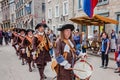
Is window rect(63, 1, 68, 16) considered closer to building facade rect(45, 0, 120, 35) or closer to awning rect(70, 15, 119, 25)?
building facade rect(45, 0, 120, 35)

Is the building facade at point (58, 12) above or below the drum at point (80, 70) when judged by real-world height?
above

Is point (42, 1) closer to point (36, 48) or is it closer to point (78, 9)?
point (78, 9)

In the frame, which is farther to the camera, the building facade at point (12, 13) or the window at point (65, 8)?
the building facade at point (12, 13)

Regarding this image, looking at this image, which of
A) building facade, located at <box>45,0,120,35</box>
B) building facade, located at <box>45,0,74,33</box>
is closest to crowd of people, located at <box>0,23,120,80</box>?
building facade, located at <box>45,0,120,35</box>

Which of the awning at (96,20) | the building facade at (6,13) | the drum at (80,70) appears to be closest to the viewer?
the drum at (80,70)

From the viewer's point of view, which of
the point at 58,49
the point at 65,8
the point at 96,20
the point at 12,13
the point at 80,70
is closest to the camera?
the point at 80,70

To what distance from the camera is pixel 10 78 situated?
10.2 m

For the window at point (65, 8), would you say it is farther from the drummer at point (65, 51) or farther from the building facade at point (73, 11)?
the drummer at point (65, 51)

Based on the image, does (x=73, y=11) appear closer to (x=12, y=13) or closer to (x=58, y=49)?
(x=58, y=49)

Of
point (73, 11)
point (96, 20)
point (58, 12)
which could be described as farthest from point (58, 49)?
point (58, 12)

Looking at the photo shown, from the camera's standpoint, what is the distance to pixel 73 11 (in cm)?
2884

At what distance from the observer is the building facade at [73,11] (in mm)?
21264

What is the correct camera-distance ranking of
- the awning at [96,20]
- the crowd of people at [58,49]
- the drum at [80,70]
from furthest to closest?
the awning at [96,20], the crowd of people at [58,49], the drum at [80,70]

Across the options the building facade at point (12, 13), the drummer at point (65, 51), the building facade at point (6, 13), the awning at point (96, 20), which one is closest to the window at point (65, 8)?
the awning at point (96, 20)
